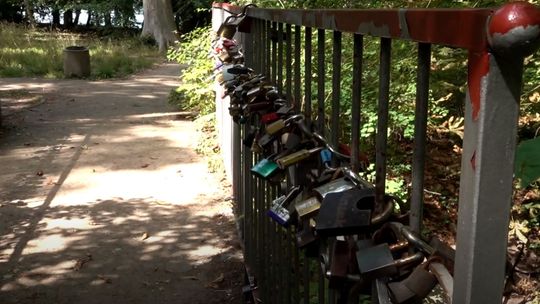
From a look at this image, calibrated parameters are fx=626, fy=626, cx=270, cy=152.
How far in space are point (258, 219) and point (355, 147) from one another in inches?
69.8

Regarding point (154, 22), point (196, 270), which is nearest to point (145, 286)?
point (196, 270)

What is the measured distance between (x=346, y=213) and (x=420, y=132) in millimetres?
245

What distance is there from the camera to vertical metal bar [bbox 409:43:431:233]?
1174 mm

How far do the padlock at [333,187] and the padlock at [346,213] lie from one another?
115mm

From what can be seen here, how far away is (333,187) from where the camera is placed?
61.8 inches

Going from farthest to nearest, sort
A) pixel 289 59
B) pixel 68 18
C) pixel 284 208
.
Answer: pixel 68 18 → pixel 289 59 → pixel 284 208

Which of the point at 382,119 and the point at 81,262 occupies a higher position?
the point at 382,119

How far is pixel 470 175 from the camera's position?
0.92m

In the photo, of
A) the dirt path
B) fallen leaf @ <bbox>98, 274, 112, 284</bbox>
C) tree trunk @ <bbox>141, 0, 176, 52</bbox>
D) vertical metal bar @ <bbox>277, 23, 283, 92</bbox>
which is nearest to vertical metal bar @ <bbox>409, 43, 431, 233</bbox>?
vertical metal bar @ <bbox>277, 23, 283, 92</bbox>

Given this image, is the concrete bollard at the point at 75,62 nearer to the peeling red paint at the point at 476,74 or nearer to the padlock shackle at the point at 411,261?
the padlock shackle at the point at 411,261

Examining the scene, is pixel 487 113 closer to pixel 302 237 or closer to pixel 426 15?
pixel 426 15

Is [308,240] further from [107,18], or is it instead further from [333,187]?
[107,18]

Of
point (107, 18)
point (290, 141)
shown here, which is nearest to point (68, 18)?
point (107, 18)

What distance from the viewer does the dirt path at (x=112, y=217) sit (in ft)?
14.0
